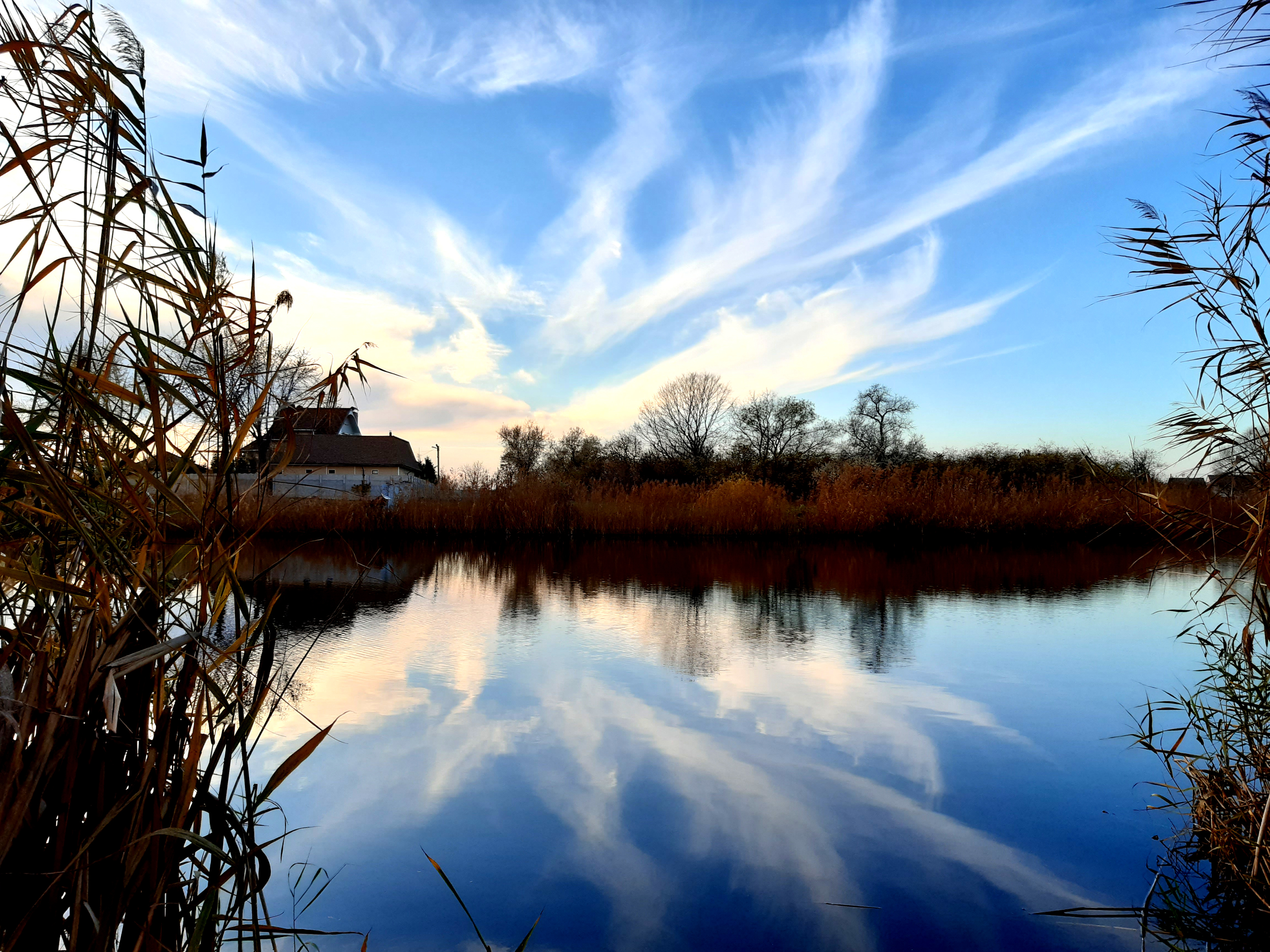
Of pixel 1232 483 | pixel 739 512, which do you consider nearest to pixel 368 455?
pixel 739 512

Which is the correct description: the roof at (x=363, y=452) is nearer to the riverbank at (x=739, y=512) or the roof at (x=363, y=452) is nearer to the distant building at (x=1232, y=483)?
the riverbank at (x=739, y=512)

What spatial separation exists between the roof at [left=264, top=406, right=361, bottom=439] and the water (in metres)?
0.28

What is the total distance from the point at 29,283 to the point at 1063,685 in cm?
424

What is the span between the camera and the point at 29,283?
934 millimetres

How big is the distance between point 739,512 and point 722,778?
1187 cm

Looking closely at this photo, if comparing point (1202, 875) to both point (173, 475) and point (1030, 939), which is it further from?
point (173, 475)

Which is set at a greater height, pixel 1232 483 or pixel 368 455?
pixel 368 455

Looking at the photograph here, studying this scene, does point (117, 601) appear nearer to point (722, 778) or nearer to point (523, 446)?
point (722, 778)

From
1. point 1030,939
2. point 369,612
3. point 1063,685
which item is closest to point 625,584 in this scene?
point 369,612

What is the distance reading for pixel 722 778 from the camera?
2.45 meters

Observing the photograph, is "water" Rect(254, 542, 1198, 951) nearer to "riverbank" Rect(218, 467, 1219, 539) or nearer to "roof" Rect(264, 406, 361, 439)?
"roof" Rect(264, 406, 361, 439)

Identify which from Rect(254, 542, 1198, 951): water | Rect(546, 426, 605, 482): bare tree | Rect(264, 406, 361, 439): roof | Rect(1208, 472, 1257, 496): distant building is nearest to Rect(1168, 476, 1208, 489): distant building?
Rect(1208, 472, 1257, 496): distant building

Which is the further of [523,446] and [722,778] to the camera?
[523,446]

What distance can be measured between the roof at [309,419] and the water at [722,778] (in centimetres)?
28
